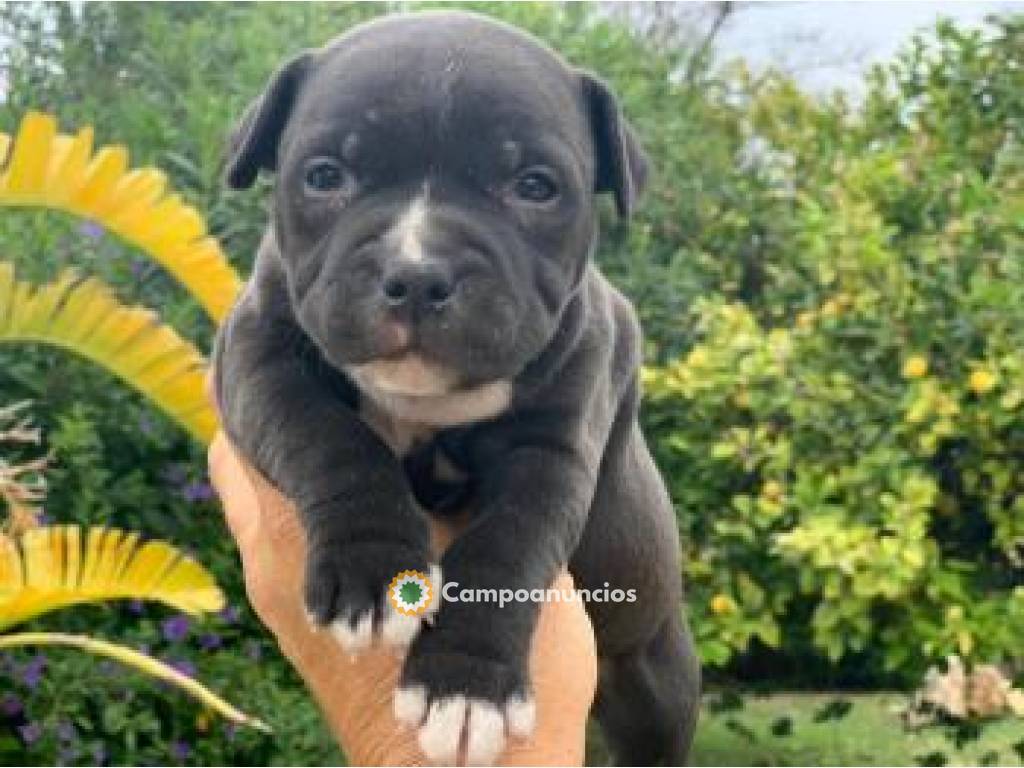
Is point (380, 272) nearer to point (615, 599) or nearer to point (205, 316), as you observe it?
point (615, 599)

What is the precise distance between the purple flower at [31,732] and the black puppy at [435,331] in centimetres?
327

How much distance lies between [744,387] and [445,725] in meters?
5.50

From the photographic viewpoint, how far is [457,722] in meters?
2.92

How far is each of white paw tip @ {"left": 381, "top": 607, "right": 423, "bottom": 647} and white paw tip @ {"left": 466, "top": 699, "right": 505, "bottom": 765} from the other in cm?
15

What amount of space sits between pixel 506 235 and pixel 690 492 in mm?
5425

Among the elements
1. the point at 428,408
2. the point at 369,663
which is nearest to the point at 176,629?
the point at 369,663

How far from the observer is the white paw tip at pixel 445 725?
2922 millimetres

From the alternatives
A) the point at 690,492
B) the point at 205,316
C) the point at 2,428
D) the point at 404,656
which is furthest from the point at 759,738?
the point at 404,656

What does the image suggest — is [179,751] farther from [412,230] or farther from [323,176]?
[412,230]

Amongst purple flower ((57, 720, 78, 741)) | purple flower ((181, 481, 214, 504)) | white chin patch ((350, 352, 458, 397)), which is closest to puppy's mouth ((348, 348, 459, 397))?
white chin patch ((350, 352, 458, 397))

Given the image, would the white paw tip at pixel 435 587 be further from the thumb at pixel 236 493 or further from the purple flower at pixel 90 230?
the purple flower at pixel 90 230

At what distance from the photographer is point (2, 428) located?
23.0ft

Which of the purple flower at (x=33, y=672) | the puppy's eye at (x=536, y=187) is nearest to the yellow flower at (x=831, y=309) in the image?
the purple flower at (x=33, y=672)

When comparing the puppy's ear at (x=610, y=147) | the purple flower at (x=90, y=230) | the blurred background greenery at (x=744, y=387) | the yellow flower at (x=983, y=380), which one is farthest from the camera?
the purple flower at (x=90, y=230)
